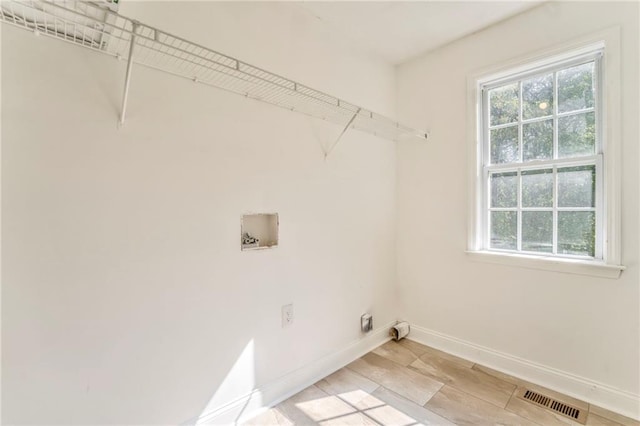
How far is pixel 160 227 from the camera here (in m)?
1.34

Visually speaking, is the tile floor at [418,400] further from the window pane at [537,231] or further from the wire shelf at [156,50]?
the wire shelf at [156,50]

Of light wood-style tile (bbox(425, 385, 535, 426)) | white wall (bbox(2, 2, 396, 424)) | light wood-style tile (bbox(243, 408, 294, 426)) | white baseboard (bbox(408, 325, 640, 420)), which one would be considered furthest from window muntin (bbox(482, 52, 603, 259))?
light wood-style tile (bbox(243, 408, 294, 426))

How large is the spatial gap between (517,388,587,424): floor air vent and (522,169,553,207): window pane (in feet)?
4.08

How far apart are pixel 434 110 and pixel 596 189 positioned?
1.25m

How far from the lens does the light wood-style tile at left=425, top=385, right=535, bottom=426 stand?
62.8 inches

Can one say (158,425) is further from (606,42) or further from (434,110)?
(606,42)

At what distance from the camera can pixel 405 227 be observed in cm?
268

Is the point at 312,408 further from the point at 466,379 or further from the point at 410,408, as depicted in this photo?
the point at 466,379

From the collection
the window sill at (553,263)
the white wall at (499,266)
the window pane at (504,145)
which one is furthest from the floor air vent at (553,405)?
the window pane at (504,145)

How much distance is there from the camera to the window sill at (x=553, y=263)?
1692 millimetres

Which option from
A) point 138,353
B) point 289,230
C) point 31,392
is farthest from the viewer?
point 289,230

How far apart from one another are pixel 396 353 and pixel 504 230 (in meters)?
1.31

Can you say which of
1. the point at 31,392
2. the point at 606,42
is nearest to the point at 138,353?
the point at 31,392

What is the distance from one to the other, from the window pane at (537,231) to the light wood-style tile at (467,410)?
109 centimetres
